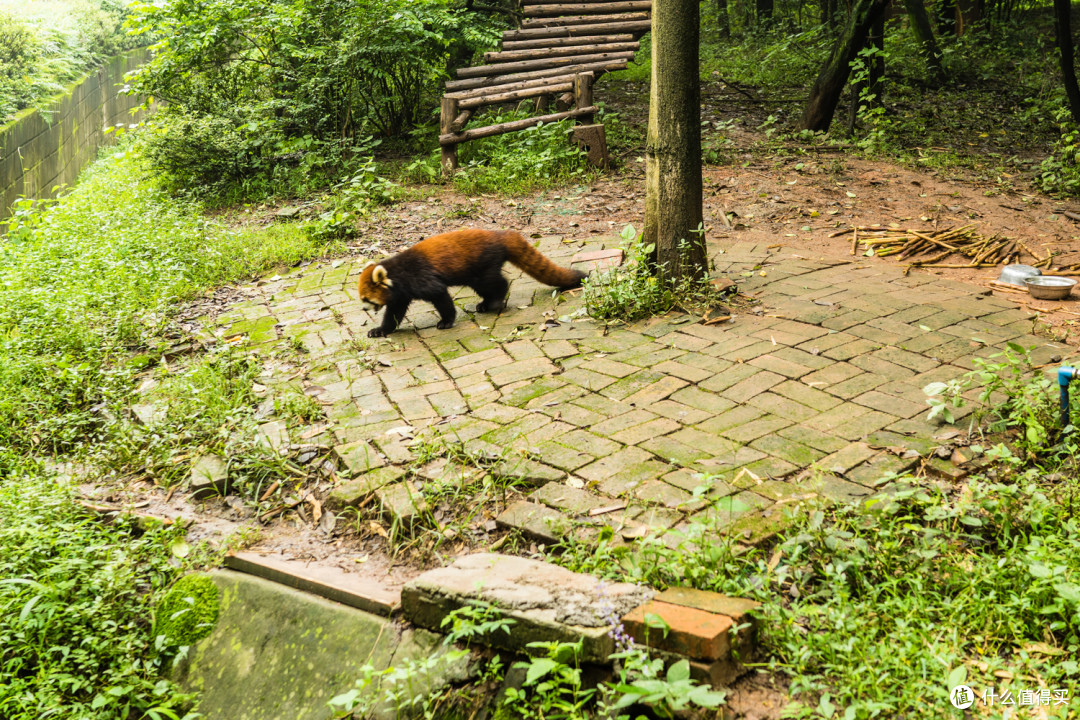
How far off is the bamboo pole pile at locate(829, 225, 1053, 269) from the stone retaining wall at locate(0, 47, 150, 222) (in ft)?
43.1

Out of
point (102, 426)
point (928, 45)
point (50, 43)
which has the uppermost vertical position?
point (50, 43)

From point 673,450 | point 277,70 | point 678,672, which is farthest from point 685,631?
point 277,70

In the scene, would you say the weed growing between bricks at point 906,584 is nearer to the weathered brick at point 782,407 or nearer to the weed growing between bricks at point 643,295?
the weathered brick at point 782,407

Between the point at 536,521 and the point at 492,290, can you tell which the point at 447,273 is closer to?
the point at 492,290

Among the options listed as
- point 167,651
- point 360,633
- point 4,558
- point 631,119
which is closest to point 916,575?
point 360,633

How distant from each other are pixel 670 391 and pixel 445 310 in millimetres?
2132

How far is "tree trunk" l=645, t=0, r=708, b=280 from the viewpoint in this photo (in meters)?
5.18

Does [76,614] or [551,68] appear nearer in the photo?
[76,614]

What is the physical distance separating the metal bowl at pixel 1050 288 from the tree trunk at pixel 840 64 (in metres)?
5.20

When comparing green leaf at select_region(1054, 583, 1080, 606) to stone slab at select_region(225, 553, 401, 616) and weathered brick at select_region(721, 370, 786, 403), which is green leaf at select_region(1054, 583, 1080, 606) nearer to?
weathered brick at select_region(721, 370, 786, 403)

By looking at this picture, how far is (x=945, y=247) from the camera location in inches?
259

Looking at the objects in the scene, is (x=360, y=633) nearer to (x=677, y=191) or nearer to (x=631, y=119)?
(x=677, y=191)

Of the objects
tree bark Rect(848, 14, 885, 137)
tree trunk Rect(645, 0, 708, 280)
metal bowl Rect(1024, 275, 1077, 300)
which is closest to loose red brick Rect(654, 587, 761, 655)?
tree trunk Rect(645, 0, 708, 280)

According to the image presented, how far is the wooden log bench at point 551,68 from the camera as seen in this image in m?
9.85
